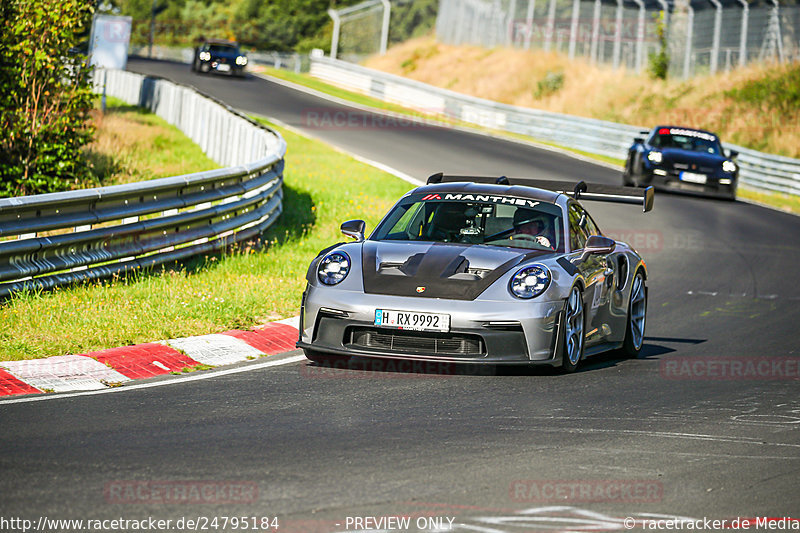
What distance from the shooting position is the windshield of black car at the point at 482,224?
9.21 metres

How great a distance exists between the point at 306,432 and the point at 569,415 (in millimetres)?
1698

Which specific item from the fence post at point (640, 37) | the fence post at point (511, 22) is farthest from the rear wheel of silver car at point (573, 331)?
the fence post at point (511, 22)

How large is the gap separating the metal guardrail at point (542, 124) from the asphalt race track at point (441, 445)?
65.5 ft

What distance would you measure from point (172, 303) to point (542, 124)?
97.3 ft

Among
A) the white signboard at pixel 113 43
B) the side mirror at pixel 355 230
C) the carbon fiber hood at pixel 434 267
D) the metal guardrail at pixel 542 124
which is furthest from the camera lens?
the white signboard at pixel 113 43

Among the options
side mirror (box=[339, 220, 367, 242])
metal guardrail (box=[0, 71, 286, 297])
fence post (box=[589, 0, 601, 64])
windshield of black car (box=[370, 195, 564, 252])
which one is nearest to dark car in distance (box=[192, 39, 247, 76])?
fence post (box=[589, 0, 601, 64])

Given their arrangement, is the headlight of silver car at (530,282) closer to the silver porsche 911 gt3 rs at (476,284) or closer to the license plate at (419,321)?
the silver porsche 911 gt3 rs at (476,284)

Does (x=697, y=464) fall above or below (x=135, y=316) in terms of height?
above

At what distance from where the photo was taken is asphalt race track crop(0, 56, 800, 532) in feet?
16.5

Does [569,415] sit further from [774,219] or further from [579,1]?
[579,1]

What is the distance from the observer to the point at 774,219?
2308cm

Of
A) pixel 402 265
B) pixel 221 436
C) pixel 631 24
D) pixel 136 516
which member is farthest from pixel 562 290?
pixel 631 24

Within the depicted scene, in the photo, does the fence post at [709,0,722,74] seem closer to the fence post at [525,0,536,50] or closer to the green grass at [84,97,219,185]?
the fence post at [525,0,536,50]

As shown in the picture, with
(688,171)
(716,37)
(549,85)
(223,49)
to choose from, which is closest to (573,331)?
(688,171)
